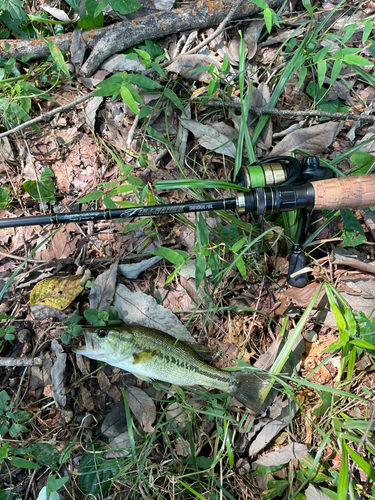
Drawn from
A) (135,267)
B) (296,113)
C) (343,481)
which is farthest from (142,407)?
(296,113)

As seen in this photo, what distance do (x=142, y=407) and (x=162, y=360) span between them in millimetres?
510

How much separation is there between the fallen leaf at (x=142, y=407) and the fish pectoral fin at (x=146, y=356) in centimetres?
38

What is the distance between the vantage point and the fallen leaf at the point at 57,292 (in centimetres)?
293

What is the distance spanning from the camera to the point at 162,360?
2.71m

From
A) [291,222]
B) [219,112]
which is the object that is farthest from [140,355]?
[219,112]

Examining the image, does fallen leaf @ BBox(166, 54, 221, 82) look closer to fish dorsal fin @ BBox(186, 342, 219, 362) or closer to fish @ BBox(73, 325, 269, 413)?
fish @ BBox(73, 325, 269, 413)

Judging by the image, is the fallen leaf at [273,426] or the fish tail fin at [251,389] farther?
the fallen leaf at [273,426]

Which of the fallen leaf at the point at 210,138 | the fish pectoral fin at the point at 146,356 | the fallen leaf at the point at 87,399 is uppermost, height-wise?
the fallen leaf at the point at 210,138

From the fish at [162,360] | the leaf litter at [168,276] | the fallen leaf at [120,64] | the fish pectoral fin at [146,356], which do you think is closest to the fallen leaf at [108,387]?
the leaf litter at [168,276]

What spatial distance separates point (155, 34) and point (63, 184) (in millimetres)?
1638

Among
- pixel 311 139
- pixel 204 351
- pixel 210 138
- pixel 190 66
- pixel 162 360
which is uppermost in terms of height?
pixel 190 66

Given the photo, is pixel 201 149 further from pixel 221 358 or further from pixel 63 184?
pixel 221 358

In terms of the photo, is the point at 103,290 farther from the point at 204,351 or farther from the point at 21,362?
the point at 204,351

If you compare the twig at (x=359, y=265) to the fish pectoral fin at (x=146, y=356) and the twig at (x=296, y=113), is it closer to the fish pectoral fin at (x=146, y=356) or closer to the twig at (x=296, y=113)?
the twig at (x=296, y=113)
